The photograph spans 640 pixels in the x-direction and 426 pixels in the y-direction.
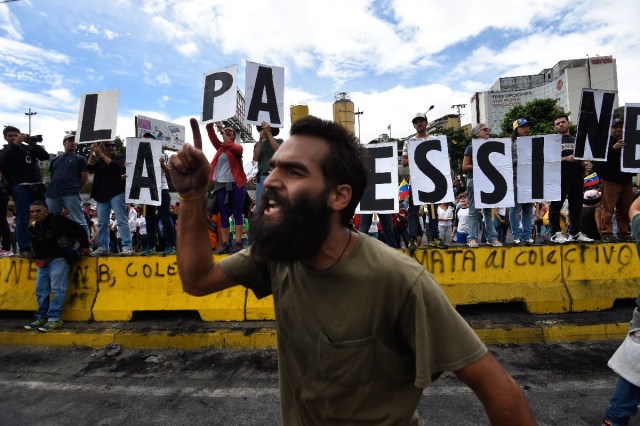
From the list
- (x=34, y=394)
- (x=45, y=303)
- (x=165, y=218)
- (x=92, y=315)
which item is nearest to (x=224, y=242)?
(x=165, y=218)

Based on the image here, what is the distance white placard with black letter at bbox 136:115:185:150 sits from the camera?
10.4 metres

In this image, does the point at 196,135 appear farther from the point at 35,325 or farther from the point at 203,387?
the point at 35,325

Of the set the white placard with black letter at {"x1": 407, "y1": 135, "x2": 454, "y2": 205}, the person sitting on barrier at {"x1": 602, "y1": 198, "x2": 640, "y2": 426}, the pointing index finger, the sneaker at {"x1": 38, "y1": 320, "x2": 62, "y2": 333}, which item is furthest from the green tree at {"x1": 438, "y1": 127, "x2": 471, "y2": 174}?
the pointing index finger

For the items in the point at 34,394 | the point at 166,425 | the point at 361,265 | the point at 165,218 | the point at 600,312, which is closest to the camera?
the point at 361,265

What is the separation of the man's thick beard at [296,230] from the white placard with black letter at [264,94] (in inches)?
191

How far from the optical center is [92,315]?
17.5 ft

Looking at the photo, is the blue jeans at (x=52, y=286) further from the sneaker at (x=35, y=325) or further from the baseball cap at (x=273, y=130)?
the baseball cap at (x=273, y=130)

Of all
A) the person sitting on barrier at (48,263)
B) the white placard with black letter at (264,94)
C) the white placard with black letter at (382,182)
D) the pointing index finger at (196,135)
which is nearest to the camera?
the pointing index finger at (196,135)

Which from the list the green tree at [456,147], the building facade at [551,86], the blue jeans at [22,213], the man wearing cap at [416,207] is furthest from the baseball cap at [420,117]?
the building facade at [551,86]

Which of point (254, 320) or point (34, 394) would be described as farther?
point (254, 320)

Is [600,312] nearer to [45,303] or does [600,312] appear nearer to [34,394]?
[34,394]

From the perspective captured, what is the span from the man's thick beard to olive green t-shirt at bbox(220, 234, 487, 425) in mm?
90

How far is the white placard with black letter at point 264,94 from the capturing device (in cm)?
584

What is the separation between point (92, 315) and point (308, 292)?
17.1 ft
